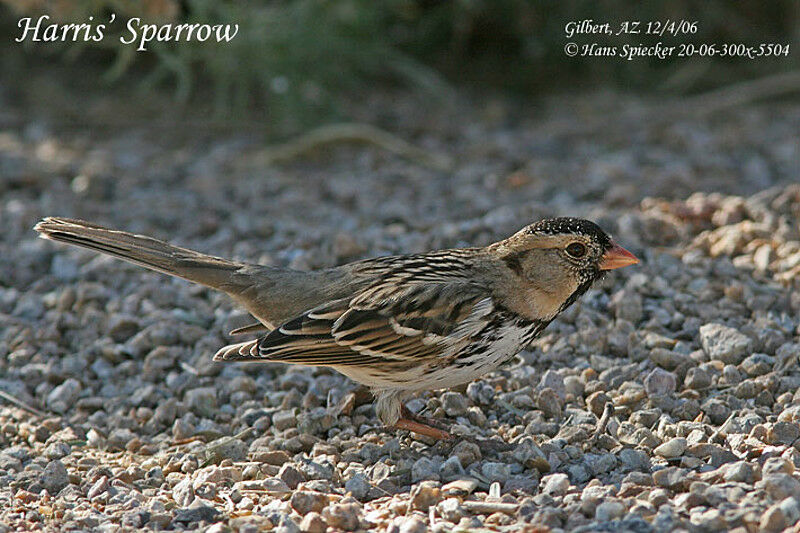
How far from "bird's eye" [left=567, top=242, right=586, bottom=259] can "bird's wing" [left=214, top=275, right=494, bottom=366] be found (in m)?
0.45

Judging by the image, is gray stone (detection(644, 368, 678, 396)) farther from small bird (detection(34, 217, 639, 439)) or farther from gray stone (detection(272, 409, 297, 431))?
gray stone (detection(272, 409, 297, 431))

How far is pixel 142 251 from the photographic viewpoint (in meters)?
5.31

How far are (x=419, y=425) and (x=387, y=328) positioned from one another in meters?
0.48

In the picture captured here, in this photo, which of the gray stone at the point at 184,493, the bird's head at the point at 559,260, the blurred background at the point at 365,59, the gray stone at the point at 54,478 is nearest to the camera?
the gray stone at the point at 184,493

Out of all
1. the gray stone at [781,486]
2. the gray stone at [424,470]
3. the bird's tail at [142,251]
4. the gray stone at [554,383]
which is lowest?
the gray stone at [424,470]

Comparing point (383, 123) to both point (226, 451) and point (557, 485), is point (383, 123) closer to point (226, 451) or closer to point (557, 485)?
point (226, 451)

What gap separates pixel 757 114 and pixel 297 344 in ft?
18.6

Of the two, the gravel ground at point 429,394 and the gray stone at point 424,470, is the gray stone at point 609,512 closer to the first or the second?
the gravel ground at point 429,394

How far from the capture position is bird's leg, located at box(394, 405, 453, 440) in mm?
4871

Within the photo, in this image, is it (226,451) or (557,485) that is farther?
(226,451)

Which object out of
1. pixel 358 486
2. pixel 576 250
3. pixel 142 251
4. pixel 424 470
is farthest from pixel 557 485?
pixel 142 251

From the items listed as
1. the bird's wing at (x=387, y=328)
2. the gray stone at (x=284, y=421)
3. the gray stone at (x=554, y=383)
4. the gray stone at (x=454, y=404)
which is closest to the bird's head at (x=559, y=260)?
the bird's wing at (x=387, y=328)

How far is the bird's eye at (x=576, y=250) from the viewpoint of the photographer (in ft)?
16.3

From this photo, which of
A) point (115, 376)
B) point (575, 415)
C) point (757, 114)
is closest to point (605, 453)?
point (575, 415)
